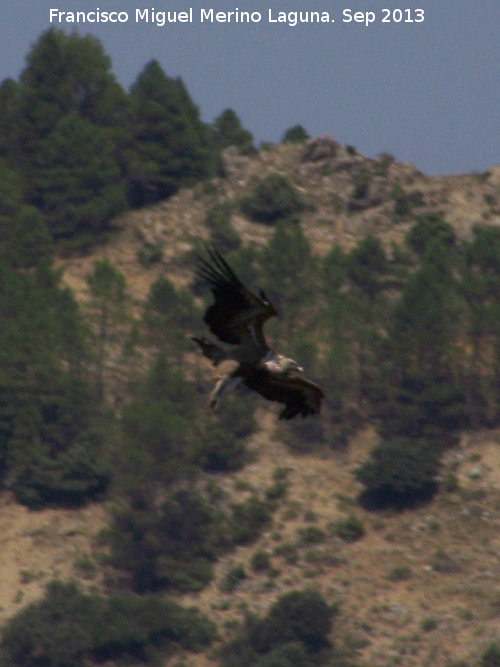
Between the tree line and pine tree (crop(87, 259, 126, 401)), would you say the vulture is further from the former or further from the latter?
the tree line

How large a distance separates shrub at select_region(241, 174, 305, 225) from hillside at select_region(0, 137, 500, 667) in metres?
1.97

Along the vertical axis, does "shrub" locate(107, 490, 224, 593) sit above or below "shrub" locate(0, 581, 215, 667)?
above

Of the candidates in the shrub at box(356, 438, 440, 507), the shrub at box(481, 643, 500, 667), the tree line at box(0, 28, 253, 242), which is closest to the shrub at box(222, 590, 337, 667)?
the shrub at box(481, 643, 500, 667)

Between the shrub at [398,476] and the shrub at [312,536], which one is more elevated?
the shrub at [398,476]


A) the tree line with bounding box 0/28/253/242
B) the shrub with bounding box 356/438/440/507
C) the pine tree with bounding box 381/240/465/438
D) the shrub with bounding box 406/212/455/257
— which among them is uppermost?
the tree line with bounding box 0/28/253/242

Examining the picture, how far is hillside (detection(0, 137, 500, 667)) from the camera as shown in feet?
205

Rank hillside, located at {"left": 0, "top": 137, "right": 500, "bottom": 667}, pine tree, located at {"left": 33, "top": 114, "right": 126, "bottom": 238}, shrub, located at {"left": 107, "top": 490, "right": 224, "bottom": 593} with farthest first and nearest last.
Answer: pine tree, located at {"left": 33, "top": 114, "right": 126, "bottom": 238}, shrub, located at {"left": 107, "top": 490, "right": 224, "bottom": 593}, hillside, located at {"left": 0, "top": 137, "right": 500, "bottom": 667}

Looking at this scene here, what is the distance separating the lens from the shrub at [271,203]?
3457 inches

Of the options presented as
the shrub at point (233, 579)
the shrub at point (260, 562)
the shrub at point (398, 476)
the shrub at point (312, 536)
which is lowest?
the shrub at point (233, 579)

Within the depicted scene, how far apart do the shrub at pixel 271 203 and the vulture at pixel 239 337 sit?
70551 mm

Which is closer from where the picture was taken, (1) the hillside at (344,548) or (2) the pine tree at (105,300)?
(1) the hillside at (344,548)

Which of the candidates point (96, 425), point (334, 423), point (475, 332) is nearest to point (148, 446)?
point (96, 425)

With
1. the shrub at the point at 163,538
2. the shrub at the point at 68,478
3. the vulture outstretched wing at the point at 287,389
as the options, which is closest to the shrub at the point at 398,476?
the shrub at the point at 163,538

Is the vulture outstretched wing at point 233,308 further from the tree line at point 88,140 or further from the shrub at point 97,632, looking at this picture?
the tree line at point 88,140
